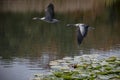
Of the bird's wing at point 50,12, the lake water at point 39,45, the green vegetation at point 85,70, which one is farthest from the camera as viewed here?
the lake water at point 39,45

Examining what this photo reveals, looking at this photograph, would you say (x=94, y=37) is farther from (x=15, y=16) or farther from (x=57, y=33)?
(x=15, y=16)

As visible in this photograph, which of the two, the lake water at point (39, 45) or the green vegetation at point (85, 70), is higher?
the green vegetation at point (85, 70)

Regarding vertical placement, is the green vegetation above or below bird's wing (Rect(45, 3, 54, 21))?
below

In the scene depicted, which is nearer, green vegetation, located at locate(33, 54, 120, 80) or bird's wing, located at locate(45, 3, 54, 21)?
bird's wing, located at locate(45, 3, 54, 21)

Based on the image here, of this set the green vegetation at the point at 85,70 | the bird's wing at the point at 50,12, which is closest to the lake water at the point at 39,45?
the green vegetation at the point at 85,70

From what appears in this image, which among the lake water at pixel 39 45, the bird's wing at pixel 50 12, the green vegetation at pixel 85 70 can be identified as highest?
the bird's wing at pixel 50 12

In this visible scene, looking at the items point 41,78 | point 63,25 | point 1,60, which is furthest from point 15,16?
point 41,78

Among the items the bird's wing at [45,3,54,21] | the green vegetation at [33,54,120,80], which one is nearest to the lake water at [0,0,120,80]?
the green vegetation at [33,54,120,80]

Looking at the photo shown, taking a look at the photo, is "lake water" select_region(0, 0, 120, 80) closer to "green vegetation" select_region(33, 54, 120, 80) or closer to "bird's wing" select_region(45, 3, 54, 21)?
"green vegetation" select_region(33, 54, 120, 80)

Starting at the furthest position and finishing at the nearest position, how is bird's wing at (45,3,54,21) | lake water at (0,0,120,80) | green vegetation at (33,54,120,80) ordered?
lake water at (0,0,120,80) → green vegetation at (33,54,120,80) → bird's wing at (45,3,54,21)

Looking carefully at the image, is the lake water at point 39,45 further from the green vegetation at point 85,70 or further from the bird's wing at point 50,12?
the bird's wing at point 50,12

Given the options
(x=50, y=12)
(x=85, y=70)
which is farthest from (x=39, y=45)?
(x=50, y=12)

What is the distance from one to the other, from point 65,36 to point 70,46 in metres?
3.64

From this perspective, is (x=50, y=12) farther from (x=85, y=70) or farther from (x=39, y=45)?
(x=39, y=45)
